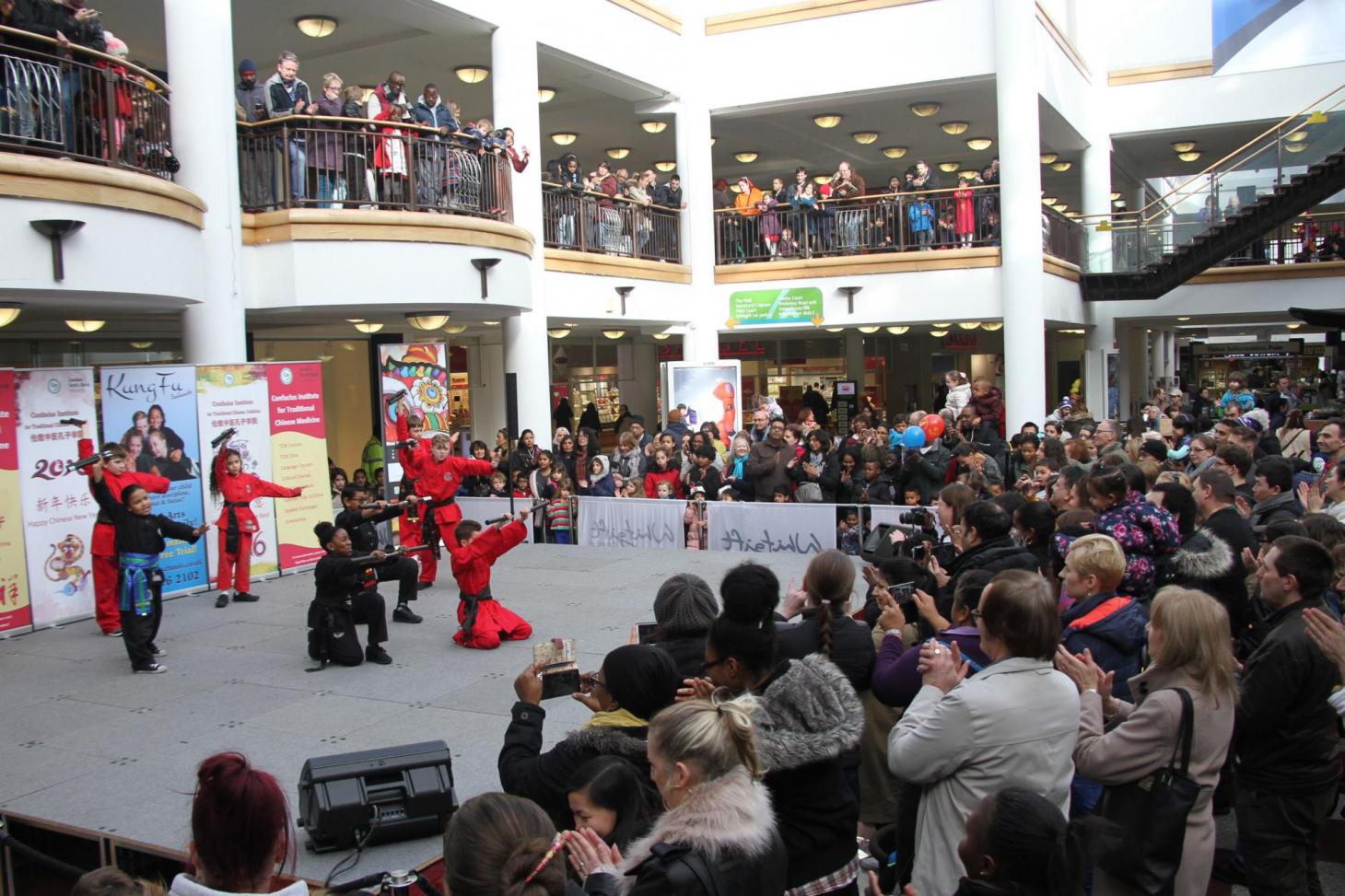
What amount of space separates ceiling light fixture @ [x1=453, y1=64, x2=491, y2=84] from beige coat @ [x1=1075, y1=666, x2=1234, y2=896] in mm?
18990

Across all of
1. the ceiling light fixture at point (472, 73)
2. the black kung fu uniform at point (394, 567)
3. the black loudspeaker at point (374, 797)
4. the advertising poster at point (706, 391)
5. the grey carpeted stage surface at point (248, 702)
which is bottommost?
the grey carpeted stage surface at point (248, 702)

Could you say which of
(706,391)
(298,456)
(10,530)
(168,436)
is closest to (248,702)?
(10,530)

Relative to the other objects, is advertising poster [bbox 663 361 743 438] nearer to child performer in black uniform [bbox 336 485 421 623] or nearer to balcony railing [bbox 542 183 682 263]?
balcony railing [bbox 542 183 682 263]

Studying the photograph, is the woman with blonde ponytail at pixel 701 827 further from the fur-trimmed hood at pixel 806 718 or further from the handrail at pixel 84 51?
the handrail at pixel 84 51

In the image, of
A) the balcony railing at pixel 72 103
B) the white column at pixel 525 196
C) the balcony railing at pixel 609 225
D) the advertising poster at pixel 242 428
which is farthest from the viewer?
the balcony railing at pixel 609 225

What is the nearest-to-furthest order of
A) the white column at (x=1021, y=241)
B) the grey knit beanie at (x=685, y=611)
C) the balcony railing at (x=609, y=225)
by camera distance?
the grey knit beanie at (x=685, y=611), the balcony railing at (x=609, y=225), the white column at (x=1021, y=241)

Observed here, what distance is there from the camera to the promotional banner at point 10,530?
10531 mm

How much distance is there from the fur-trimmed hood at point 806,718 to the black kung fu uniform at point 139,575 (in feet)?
23.0

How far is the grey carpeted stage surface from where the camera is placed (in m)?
6.43

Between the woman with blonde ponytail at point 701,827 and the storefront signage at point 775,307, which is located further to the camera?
the storefront signage at point 775,307

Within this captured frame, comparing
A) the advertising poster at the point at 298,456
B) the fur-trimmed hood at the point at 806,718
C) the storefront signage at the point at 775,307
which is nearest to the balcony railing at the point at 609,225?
the storefront signage at the point at 775,307

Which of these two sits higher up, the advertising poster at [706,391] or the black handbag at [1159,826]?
the advertising poster at [706,391]

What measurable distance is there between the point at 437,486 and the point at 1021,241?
13.1m

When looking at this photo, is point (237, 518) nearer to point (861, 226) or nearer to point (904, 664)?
point (904, 664)
